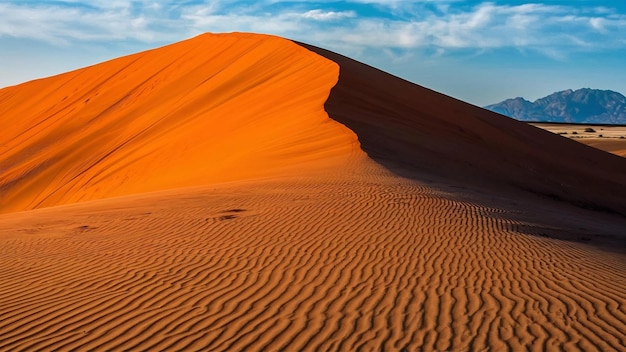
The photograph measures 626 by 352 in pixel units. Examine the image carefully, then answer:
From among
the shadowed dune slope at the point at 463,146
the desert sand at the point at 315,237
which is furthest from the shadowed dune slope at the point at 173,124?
the shadowed dune slope at the point at 463,146

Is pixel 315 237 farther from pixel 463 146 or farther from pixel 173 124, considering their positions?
pixel 173 124

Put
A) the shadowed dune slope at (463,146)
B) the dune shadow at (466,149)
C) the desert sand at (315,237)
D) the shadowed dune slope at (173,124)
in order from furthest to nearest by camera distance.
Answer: the shadowed dune slope at (173,124)
the shadowed dune slope at (463,146)
the dune shadow at (466,149)
the desert sand at (315,237)

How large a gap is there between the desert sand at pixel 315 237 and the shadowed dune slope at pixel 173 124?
0.49 ft

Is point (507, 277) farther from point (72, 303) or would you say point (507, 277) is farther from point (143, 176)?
point (143, 176)

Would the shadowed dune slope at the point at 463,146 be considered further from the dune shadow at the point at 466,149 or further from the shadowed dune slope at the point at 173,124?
the shadowed dune slope at the point at 173,124

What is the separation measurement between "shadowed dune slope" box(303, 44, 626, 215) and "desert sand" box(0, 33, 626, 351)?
0.12 meters

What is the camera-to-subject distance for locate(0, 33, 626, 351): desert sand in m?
5.84

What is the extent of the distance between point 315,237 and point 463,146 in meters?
12.7

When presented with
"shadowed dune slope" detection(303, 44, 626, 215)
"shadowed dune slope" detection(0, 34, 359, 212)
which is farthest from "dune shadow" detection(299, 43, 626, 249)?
"shadowed dune slope" detection(0, 34, 359, 212)

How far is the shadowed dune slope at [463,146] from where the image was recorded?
56.5 ft

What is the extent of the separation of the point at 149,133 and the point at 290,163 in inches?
427

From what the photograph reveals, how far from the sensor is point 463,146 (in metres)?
20.8

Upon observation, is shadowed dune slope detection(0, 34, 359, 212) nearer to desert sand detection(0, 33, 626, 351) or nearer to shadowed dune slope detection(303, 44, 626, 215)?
desert sand detection(0, 33, 626, 351)

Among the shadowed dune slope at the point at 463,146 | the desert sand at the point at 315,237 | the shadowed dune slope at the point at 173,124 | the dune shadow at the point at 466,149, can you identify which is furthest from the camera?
the shadowed dune slope at the point at 173,124
